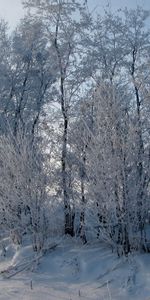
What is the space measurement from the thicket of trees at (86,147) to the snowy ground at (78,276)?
640 millimetres

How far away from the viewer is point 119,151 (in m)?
15.7

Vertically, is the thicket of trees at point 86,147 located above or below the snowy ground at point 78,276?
above

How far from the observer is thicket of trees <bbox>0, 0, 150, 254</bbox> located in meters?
15.7

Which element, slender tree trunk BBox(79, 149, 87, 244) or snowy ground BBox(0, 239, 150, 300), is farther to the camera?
slender tree trunk BBox(79, 149, 87, 244)

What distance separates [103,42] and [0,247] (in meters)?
9.90

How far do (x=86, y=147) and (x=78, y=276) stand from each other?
14.9 ft

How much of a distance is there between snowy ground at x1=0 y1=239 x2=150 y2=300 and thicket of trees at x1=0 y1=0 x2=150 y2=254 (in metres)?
0.64

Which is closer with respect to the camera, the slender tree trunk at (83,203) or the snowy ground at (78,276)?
the snowy ground at (78,276)

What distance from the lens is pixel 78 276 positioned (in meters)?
15.0

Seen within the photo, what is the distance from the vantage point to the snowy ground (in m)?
13.2

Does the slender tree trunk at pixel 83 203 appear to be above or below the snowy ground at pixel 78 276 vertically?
above

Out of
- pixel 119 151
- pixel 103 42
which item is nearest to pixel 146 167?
pixel 119 151

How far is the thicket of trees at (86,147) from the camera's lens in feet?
51.6

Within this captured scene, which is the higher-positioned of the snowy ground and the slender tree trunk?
the slender tree trunk
